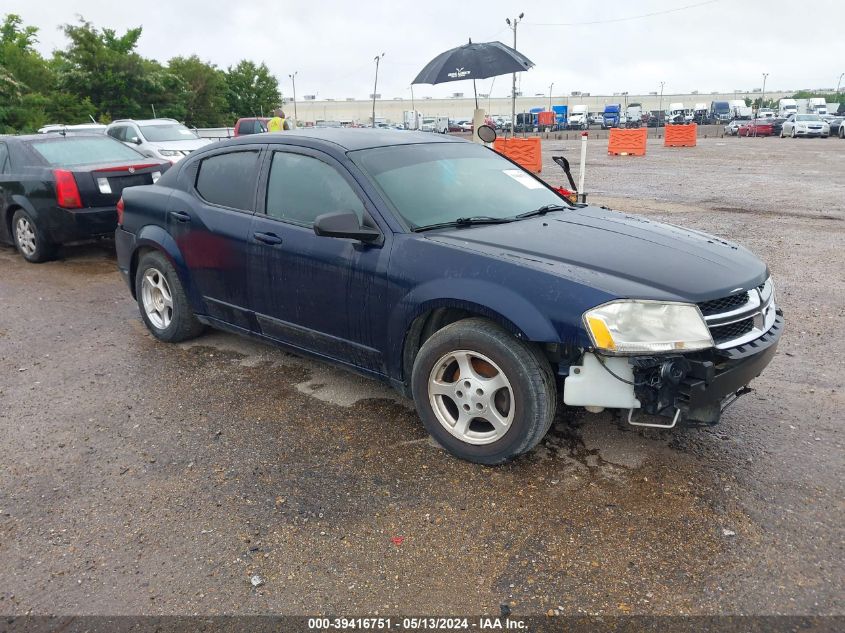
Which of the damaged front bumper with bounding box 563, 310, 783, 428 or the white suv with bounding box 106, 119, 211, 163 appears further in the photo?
the white suv with bounding box 106, 119, 211, 163

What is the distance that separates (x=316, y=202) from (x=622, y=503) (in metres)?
2.39

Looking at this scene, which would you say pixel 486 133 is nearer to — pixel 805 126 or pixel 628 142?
pixel 628 142

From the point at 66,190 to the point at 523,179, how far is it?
572cm

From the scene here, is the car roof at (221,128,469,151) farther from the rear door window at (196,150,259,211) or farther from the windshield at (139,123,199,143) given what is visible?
the windshield at (139,123,199,143)

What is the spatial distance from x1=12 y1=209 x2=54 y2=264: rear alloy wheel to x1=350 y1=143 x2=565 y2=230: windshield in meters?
5.89

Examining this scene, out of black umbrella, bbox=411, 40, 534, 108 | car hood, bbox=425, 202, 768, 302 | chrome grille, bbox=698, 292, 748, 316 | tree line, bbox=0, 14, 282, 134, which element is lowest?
chrome grille, bbox=698, 292, 748, 316

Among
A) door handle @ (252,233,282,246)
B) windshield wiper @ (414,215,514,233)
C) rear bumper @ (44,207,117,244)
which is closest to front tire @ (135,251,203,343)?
door handle @ (252,233,282,246)

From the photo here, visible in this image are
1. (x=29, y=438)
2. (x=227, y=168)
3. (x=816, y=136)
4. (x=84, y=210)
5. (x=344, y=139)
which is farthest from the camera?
(x=816, y=136)

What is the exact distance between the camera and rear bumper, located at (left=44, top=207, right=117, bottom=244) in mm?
7777

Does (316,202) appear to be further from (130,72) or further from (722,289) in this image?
(130,72)

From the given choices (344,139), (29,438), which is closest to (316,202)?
(344,139)

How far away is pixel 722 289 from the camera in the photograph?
10.4 feet

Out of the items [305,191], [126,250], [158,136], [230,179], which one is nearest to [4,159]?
[126,250]

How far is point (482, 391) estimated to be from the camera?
333 cm
